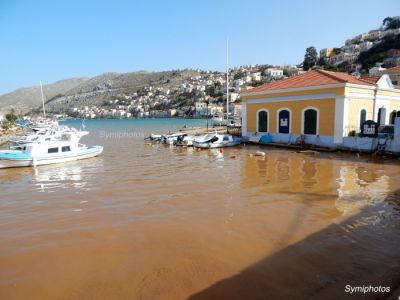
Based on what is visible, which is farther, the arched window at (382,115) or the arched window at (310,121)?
the arched window at (382,115)

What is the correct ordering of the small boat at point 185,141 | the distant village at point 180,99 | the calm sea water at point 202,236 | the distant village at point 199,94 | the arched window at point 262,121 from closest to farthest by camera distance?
the calm sea water at point 202,236 → the arched window at point 262,121 → the small boat at point 185,141 → the distant village at point 199,94 → the distant village at point 180,99

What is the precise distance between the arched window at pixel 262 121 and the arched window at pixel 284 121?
145cm

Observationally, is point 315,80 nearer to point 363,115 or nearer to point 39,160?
point 363,115

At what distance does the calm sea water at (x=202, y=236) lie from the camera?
5.25m

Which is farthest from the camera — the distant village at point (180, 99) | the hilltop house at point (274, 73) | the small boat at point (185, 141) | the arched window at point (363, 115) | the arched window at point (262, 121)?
the hilltop house at point (274, 73)

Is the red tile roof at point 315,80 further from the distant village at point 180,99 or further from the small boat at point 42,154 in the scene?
the distant village at point 180,99

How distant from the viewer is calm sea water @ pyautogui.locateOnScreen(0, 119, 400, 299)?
5.25 m

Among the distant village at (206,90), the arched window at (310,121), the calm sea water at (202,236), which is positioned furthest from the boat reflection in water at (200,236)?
the distant village at (206,90)

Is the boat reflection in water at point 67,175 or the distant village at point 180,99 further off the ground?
the distant village at point 180,99

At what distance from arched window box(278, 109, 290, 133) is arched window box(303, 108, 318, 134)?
1.53 m

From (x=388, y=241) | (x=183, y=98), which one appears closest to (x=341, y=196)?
(x=388, y=241)

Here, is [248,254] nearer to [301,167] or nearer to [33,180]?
[301,167]

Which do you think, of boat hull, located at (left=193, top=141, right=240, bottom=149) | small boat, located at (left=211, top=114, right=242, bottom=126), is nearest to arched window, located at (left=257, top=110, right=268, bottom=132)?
boat hull, located at (left=193, top=141, right=240, bottom=149)

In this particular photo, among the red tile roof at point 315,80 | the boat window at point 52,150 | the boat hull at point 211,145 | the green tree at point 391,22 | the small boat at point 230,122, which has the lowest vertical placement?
the boat hull at point 211,145
